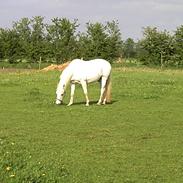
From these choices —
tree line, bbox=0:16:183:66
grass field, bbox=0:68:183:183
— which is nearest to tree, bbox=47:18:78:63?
tree line, bbox=0:16:183:66

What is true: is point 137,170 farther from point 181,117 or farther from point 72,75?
point 72,75

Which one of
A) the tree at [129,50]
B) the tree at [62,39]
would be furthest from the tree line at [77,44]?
the tree at [129,50]

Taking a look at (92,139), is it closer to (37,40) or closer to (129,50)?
(37,40)

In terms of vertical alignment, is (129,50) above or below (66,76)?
above

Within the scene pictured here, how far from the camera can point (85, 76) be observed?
1767 centimetres

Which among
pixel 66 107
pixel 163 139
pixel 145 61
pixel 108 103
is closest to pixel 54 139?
pixel 163 139

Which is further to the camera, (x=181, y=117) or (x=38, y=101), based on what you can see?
(x=38, y=101)

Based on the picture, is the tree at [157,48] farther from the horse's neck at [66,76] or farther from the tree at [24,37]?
the horse's neck at [66,76]

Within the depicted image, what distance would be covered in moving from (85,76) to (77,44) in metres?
34.4

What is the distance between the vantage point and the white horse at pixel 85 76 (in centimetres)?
1758

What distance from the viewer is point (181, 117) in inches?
588

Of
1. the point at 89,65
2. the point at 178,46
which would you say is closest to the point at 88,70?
the point at 89,65

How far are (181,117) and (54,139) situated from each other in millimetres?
5249

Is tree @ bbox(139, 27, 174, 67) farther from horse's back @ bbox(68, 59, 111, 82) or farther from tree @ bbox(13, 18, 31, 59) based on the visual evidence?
horse's back @ bbox(68, 59, 111, 82)
